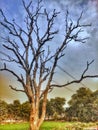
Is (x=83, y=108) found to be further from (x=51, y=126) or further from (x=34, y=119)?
(x=34, y=119)

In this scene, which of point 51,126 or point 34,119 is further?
point 51,126

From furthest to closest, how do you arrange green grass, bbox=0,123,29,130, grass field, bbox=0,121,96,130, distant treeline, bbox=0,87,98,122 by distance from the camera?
distant treeline, bbox=0,87,98,122 → green grass, bbox=0,123,29,130 → grass field, bbox=0,121,96,130

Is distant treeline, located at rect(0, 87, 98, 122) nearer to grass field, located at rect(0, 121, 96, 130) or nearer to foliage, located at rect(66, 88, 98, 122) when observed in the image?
foliage, located at rect(66, 88, 98, 122)

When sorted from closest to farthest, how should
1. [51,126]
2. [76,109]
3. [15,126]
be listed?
[51,126] < [15,126] < [76,109]

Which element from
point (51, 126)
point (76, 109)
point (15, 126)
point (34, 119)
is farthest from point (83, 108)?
point (34, 119)

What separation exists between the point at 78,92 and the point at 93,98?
81cm

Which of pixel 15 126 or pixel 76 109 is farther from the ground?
pixel 76 109

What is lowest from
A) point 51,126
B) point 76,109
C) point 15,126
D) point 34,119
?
point 34,119

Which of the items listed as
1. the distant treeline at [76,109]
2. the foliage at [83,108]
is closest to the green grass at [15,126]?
the distant treeline at [76,109]

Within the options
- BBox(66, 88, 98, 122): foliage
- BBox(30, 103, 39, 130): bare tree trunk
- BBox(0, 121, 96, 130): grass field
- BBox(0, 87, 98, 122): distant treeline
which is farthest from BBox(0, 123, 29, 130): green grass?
→ BBox(30, 103, 39, 130): bare tree trunk

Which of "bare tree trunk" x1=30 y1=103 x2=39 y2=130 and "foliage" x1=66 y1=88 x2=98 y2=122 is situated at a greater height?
"foliage" x1=66 y1=88 x2=98 y2=122

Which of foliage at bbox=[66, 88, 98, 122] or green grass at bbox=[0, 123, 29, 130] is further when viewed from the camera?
foliage at bbox=[66, 88, 98, 122]

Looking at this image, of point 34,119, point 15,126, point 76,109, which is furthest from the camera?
point 76,109

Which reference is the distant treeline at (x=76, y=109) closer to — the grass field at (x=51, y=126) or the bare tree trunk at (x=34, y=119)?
the grass field at (x=51, y=126)
